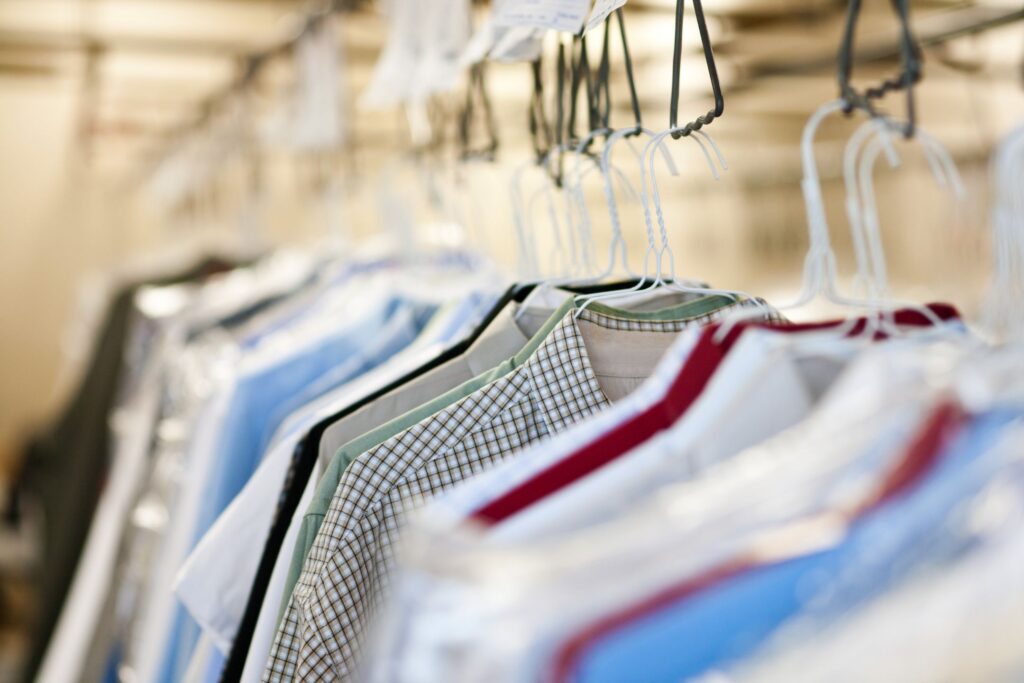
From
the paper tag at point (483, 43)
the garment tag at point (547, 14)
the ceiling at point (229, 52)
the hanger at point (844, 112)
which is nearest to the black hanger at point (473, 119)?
the paper tag at point (483, 43)

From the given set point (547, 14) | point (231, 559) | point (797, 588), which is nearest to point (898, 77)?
point (547, 14)

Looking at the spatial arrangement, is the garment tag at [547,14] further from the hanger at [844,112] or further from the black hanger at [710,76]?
the hanger at [844,112]

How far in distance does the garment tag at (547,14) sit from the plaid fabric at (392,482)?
0.24 meters

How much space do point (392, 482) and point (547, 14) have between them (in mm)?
384

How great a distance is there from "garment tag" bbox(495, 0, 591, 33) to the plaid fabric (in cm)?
24

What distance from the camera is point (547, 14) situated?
2.58 feet

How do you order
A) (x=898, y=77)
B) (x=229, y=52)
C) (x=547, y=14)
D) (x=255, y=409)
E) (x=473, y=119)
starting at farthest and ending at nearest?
(x=229, y=52) < (x=473, y=119) < (x=255, y=409) < (x=547, y=14) < (x=898, y=77)

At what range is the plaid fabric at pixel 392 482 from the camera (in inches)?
25.6

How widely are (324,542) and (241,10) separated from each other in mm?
3512

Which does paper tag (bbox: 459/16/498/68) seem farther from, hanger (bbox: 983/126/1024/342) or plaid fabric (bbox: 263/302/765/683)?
hanger (bbox: 983/126/1024/342)

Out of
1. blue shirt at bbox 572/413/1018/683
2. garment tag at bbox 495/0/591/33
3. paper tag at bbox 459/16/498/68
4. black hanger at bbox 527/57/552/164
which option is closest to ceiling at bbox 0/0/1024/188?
black hanger at bbox 527/57/552/164

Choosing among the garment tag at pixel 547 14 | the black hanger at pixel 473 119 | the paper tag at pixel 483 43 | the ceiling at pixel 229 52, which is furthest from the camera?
the ceiling at pixel 229 52

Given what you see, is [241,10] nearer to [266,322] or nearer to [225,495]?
[266,322]

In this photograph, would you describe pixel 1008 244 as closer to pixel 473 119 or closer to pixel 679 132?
pixel 679 132
